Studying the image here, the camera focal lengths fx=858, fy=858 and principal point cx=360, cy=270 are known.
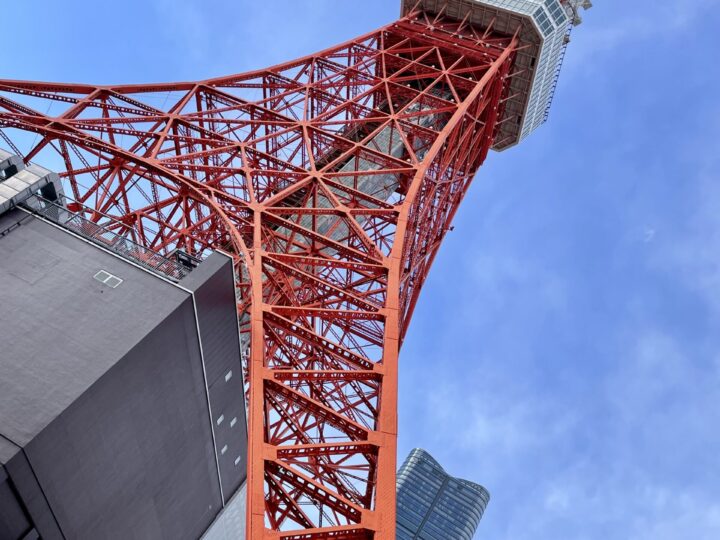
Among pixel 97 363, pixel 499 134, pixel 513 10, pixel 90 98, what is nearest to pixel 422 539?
pixel 499 134

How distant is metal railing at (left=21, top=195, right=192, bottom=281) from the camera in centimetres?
2188

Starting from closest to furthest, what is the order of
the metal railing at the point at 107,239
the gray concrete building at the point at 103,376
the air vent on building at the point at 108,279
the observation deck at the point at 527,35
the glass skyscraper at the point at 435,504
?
the gray concrete building at the point at 103,376 < the air vent on building at the point at 108,279 < the metal railing at the point at 107,239 < the observation deck at the point at 527,35 < the glass skyscraper at the point at 435,504

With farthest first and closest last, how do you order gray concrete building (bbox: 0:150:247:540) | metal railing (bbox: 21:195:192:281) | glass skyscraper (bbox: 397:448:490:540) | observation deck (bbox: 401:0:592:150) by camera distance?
glass skyscraper (bbox: 397:448:490:540) → observation deck (bbox: 401:0:592:150) → metal railing (bbox: 21:195:192:281) → gray concrete building (bbox: 0:150:247:540)

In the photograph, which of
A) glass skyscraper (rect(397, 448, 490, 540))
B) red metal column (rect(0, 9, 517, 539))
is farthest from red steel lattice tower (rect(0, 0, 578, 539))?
glass skyscraper (rect(397, 448, 490, 540))

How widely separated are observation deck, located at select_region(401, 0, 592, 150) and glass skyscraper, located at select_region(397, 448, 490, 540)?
84.3 m

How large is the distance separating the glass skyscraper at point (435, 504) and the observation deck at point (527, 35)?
84.3m

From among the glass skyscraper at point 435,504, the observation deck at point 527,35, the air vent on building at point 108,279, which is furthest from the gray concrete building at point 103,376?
the glass skyscraper at point 435,504

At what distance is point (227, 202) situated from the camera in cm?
2728

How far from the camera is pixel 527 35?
44531 mm

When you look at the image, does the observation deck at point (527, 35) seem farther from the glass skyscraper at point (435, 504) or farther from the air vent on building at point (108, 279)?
the glass skyscraper at point (435, 504)

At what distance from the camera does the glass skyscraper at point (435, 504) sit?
123188 millimetres

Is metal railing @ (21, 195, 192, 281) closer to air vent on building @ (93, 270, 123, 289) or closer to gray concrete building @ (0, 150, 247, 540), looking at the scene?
gray concrete building @ (0, 150, 247, 540)

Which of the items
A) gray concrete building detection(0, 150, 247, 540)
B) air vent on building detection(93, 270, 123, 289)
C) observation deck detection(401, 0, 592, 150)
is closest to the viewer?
gray concrete building detection(0, 150, 247, 540)

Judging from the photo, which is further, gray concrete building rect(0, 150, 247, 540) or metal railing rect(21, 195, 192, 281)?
metal railing rect(21, 195, 192, 281)
